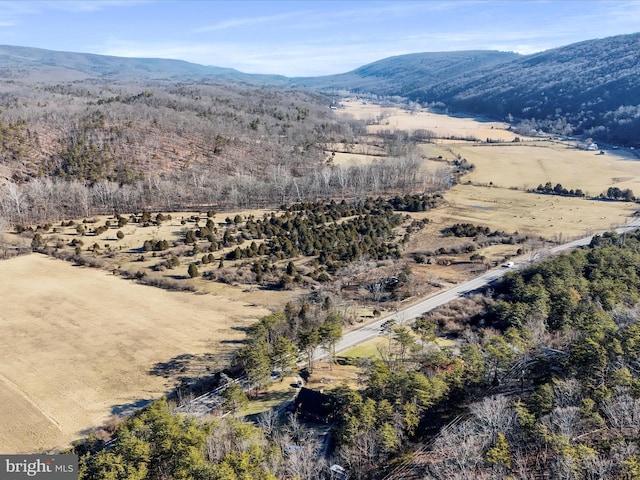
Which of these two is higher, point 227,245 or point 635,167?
point 635,167

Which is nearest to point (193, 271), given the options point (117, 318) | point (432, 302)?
point (117, 318)

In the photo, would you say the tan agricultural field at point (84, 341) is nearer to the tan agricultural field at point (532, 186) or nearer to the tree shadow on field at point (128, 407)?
the tree shadow on field at point (128, 407)

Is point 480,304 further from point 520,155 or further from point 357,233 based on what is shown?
point 520,155

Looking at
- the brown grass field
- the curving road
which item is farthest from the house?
the curving road

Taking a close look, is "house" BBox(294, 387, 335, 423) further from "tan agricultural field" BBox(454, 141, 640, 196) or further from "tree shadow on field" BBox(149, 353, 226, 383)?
"tan agricultural field" BBox(454, 141, 640, 196)

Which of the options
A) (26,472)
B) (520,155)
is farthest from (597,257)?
(520,155)

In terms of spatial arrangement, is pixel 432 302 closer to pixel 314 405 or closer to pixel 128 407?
pixel 314 405
